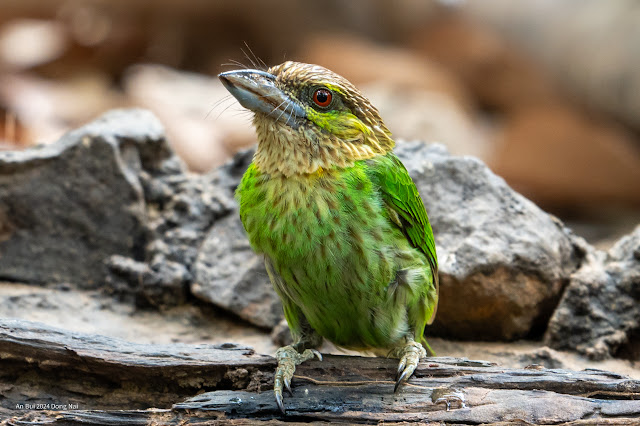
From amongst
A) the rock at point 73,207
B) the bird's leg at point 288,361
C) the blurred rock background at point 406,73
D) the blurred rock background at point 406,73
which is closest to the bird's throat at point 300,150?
the bird's leg at point 288,361

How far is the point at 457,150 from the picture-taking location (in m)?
8.93

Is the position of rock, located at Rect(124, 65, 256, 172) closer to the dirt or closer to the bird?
the dirt

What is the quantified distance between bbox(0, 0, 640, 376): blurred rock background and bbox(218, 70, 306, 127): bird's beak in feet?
13.9

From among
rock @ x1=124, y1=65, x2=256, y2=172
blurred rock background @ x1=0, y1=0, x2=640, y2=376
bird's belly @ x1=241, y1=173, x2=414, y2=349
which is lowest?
bird's belly @ x1=241, y1=173, x2=414, y2=349

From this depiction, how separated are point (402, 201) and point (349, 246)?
429mm

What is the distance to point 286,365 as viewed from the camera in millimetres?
3342

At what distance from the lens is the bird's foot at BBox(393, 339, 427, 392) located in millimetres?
3253

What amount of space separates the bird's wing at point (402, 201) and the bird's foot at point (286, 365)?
823 millimetres

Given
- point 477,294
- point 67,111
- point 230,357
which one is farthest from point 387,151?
point 67,111

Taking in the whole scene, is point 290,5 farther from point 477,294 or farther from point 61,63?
point 477,294

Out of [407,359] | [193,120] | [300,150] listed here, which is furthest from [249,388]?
[193,120]

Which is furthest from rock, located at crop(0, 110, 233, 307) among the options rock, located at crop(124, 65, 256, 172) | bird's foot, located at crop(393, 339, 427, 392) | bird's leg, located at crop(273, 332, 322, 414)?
rock, located at crop(124, 65, 256, 172)

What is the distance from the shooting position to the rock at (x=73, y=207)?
15.1 ft

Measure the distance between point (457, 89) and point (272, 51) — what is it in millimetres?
3116
